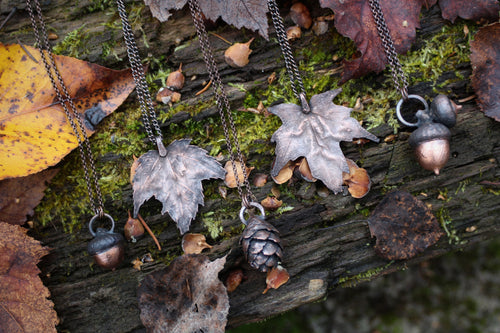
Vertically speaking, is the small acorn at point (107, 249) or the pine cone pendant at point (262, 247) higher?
the small acorn at point (107, 249)

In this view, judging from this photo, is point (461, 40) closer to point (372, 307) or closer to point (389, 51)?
point (389, 51)

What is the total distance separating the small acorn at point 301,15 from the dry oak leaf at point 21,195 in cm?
165

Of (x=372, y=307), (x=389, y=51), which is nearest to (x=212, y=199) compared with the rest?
(x=389, y=51)

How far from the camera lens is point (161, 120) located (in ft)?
6.86

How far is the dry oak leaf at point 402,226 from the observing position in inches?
77.3

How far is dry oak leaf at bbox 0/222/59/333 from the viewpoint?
190cm

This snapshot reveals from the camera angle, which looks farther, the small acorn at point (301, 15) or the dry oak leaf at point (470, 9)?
the small acorn at point (301, 15)

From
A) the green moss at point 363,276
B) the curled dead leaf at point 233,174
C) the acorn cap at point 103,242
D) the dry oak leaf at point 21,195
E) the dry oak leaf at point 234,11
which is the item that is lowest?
the green moss at point 363,276

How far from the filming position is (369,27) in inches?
77.0

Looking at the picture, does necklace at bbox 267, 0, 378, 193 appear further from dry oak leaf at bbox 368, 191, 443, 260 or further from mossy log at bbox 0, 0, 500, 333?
dry oak leaf at bbox 368, 191, 443, 260

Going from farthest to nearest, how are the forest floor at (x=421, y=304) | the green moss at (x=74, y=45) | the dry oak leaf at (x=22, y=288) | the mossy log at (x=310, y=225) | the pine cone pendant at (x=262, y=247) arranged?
the forest floor at (x=421, y=304) → the green moss at (x=74, y=45) → the mossy log at (x=310, y=225) → the dry oak leaf at (x=22, y=288) → the pine cone pendant at (x=262, y=247)

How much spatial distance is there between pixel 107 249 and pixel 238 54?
128 centimetres

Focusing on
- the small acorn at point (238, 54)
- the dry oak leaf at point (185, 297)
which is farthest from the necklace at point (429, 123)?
the dry oak leaf at point (185, 297)

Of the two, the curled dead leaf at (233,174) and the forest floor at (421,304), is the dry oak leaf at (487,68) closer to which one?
the curled dead leaf at (233,174)
